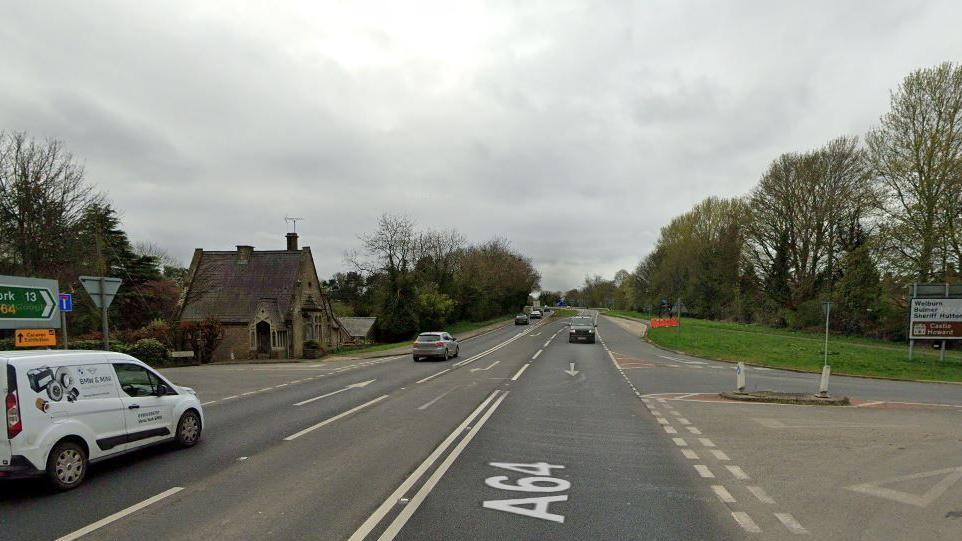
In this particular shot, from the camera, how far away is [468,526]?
5.29 m

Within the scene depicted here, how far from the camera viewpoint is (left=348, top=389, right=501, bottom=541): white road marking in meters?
5.19

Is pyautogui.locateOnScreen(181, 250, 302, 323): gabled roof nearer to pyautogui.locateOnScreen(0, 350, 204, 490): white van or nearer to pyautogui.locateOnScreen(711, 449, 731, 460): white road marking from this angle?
pyautogui.locateOnScreen(0, 350, 204, 490): white van

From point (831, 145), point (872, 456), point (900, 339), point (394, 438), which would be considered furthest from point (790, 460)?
point (831, 145)

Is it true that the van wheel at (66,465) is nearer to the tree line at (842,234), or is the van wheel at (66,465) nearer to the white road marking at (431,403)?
the white road marking at (431,403)

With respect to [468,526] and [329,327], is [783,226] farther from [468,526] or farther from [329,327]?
[468,526]

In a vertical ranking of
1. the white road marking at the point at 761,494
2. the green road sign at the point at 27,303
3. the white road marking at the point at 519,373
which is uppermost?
the green road sign at the point at 27,303

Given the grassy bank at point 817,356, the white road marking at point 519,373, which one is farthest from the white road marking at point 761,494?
the grassy bank at point 817,356

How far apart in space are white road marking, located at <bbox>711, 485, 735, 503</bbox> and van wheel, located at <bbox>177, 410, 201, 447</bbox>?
26.4 ft

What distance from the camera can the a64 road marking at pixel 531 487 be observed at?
5.70 meters

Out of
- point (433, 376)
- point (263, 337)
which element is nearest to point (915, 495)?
point (433, 376)

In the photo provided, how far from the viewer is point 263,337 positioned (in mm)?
37531

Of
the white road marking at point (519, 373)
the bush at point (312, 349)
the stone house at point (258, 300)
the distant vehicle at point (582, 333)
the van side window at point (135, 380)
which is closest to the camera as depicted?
the van side window at point (135, 380)

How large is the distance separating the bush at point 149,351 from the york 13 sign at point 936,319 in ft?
121

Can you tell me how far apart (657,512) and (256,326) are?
36.3 metres
